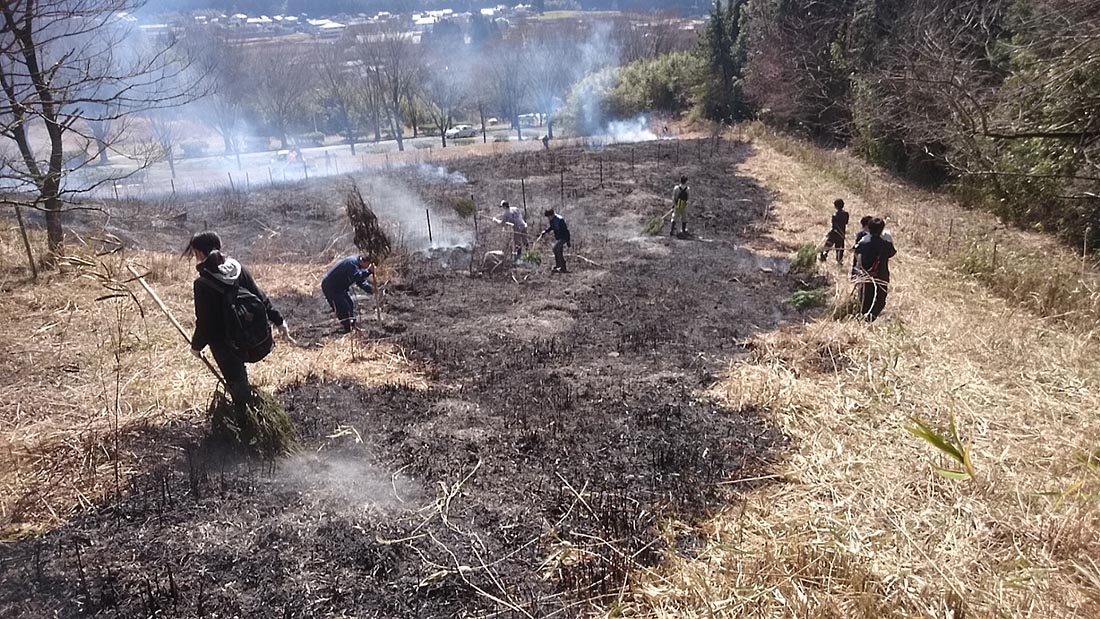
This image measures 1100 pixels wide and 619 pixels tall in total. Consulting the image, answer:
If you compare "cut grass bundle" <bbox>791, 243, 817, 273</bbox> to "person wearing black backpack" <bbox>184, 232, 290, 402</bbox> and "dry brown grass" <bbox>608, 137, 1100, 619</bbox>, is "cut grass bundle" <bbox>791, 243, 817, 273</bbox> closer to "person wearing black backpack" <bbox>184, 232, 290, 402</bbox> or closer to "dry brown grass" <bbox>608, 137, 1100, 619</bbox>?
"dry brown grass" <bbox>608, 137, 1100, 619</bbox>

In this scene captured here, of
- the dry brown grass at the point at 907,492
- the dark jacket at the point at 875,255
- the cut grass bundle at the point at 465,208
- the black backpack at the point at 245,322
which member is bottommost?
the cut grass bundle at the point at 465,208

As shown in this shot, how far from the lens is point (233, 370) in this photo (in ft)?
13.4

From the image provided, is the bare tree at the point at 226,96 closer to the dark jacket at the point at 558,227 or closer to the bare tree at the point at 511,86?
the bare tree at the point at 511,86

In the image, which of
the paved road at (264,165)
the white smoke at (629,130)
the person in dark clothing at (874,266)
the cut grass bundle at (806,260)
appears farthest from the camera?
the white smoke at (629,130)

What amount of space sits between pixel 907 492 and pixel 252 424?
13.6 feet

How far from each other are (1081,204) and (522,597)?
13.3 metres

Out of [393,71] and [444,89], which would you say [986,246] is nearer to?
[393,71]

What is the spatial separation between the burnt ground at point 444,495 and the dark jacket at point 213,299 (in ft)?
2.92

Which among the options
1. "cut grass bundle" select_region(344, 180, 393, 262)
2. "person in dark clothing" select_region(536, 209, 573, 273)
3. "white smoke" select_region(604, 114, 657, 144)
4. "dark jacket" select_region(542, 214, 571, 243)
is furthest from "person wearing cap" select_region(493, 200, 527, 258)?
"white smoke" select_region(604, 114, 657, 144)

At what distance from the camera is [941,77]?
13828 mm

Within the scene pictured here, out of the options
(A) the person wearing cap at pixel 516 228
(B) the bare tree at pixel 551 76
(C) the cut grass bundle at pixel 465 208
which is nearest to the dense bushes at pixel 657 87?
(B) the bare tree at pixel 551 76

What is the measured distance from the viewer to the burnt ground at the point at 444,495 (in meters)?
3.17

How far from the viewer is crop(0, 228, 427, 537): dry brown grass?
12.9 ft

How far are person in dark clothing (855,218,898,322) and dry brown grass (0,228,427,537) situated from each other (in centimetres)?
511
